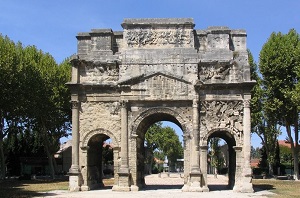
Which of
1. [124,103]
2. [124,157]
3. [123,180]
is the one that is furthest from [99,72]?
[123,180]

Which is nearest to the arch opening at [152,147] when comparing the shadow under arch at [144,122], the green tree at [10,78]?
the shadow under arch at [144,122]

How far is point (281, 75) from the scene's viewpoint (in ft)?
107

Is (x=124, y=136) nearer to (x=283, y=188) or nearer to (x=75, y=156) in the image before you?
(x=75, y=156)

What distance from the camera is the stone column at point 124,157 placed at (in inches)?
879

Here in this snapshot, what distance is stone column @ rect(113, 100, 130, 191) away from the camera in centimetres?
2234

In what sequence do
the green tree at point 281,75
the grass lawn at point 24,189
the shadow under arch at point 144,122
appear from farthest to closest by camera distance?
the green tree at point 281,75, the shadow under arch at point 144,122, the grass lawn at point 24,189

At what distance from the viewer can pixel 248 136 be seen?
73.3 feet

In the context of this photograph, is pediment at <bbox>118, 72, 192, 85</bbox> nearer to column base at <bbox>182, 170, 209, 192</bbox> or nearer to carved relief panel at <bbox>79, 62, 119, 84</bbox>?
carved relief panel at <bbox>79, 62, 119, 84</bbox>

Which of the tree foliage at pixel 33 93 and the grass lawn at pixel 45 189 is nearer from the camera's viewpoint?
the grass lawn at pixel 45 189

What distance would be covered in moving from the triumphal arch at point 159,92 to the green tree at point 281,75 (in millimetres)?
9063

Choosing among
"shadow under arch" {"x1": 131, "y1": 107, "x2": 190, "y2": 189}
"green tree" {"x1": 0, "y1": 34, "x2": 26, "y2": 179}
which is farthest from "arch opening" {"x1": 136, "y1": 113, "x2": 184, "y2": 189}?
"green tree" {"x1": 0, "y1": 34, "x2": 26, "y2": 179}

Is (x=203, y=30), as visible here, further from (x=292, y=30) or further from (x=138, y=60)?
(x=292, y=30)

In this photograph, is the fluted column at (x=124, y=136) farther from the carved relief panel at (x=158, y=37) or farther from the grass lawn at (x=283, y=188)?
the grass lawn at (x=283, y=188)

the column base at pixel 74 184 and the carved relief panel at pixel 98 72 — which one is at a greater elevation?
the carved relief panel at pixel 98 72
